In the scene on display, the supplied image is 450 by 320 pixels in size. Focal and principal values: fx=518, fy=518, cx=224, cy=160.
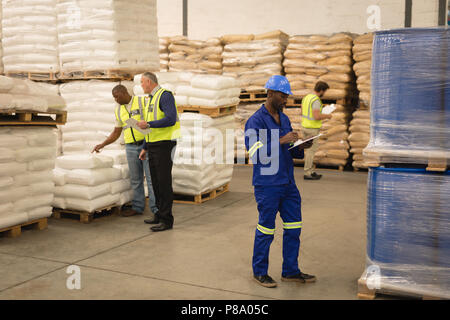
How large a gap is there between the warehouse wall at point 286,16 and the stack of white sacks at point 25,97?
7.65 m

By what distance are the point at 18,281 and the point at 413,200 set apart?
3.16 meters

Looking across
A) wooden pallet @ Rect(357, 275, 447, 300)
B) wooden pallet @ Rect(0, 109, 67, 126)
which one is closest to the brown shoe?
wooden pallet @ Rect(0, 109, 67, 126)

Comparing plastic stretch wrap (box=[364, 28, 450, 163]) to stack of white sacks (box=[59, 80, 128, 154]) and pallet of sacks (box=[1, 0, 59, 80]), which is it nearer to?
stack of white sacks (box=[59, 80, 128, 154])

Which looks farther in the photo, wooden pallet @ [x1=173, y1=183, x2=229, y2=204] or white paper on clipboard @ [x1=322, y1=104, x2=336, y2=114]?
white paper on clipboard @ [x1=322, y1=104, x2=336, y2=114]

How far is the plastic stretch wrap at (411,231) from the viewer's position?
3.65 metres

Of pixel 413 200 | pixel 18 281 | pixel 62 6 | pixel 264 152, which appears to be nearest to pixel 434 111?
pixel 413 200

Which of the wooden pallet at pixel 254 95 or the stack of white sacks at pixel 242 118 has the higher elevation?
the wooden pallet at pixel 254 95

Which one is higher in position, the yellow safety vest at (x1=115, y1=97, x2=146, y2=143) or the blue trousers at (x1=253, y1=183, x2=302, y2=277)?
the yellow safety vest at (x1=115, y1=97, x2=146, y2=143)

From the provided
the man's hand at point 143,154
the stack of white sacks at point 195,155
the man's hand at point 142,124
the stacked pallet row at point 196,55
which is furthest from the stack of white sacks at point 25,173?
the stacked pallet row at point 196,55

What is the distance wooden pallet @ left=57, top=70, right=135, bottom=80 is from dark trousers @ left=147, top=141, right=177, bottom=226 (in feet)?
8.52

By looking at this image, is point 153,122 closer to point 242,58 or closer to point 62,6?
point 62,6

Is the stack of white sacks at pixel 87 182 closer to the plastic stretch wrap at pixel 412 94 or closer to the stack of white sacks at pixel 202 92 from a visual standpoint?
the stack of white sacks at pixel 202 92

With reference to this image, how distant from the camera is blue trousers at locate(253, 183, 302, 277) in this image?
13.1ft

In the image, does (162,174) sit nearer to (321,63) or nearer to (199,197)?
(199,197)
